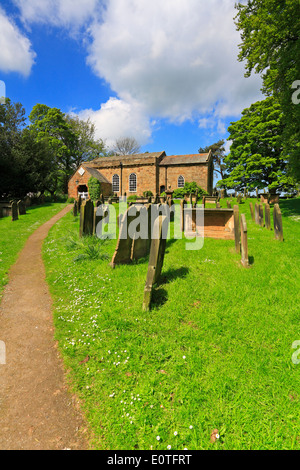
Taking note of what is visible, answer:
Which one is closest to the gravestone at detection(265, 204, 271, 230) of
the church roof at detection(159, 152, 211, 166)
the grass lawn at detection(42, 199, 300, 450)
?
the grass lawn at detection(42, 199, 300, 450)

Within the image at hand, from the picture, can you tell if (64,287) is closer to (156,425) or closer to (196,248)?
(156,425)

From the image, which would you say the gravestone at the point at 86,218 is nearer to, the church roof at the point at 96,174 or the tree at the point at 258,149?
the tree at the point at 258,149

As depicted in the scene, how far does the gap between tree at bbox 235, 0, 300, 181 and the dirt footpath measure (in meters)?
15.6

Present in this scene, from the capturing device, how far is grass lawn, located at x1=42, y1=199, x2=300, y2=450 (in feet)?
7.06

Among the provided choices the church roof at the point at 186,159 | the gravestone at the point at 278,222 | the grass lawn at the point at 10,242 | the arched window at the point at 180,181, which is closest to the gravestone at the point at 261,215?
the gravestone at the point at 278,222

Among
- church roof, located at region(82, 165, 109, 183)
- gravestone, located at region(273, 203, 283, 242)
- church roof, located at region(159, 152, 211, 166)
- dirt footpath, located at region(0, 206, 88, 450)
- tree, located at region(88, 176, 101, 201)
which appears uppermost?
church roof, located at region(159, 152, 211, 166)

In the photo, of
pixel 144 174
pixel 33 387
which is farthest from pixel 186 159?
pixel 33 387

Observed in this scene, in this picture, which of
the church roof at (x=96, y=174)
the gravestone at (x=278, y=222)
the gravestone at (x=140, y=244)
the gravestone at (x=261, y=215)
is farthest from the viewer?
the church roof at (x=96, y=174)

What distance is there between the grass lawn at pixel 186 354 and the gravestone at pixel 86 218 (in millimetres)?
3613

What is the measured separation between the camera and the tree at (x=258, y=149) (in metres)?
24.3

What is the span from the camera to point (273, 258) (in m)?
6.23

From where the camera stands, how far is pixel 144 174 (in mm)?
35344

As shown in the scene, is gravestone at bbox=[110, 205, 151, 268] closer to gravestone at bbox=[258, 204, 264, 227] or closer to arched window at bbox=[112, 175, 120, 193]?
gravestone at bbox=[258, 204, 264, 227]
